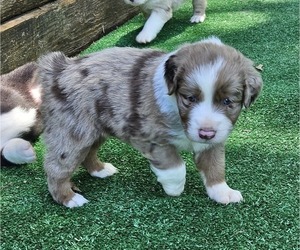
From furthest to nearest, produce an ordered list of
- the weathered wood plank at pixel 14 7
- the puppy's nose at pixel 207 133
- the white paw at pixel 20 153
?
the weathered wood plank at pixel 14 7 → the white paw at pixel 20 153 → the puppy's nose at pixel 207 133

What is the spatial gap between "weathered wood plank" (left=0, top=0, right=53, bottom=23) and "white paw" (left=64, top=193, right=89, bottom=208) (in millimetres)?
2256

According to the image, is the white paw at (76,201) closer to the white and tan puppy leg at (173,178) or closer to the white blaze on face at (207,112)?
the white and tan puppy leg at (173,178)

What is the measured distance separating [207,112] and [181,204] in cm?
64

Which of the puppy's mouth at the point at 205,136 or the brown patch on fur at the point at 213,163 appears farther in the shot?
the brown patch on fur at the point at 213,163

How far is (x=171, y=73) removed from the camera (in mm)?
2852

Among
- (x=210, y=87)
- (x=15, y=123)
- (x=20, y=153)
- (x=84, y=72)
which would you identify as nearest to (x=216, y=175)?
(x=210, y=87)

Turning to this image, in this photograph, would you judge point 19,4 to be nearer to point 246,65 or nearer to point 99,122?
point 99,122

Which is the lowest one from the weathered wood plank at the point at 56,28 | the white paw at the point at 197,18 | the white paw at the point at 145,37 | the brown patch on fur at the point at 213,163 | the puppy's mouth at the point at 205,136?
the white paw at the point at 197,18

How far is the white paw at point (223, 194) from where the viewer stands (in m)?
3.13

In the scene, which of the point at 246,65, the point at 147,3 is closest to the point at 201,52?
the point at 246,65

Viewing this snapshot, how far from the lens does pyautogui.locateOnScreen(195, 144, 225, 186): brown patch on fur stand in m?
3.16

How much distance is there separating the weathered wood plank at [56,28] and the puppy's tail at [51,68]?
5.57ft

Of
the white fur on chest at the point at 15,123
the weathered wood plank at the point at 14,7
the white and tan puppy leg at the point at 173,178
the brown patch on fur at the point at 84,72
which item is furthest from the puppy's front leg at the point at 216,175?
the weathered wood plank at the point at 14,7

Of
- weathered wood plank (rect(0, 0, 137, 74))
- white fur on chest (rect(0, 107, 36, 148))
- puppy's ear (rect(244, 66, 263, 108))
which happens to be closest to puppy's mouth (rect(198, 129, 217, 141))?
puppy's ear (rect(244, 66, 263, 108))
